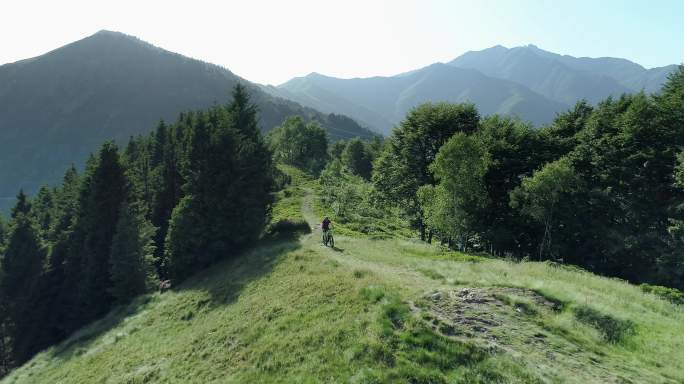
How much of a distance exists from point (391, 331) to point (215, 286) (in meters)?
19.6

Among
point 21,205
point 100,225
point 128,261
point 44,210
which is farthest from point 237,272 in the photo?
point 44,210

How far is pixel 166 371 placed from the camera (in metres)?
19.0

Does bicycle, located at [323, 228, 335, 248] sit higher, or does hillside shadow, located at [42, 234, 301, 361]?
bicycle, located at [323, 228, 335, 248]

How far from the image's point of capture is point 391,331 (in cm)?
1523

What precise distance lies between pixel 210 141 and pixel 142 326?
21.6 meters

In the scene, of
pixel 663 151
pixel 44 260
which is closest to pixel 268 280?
pixel 663 151

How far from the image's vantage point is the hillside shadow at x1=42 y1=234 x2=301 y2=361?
2808cm

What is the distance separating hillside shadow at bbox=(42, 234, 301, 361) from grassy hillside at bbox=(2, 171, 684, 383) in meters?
0.27

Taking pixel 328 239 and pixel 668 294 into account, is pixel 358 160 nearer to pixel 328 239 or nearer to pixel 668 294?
pixel 328 239

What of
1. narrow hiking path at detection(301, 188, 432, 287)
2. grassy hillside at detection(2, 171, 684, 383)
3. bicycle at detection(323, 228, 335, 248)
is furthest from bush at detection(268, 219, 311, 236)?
grassy hillside at detection(2, 171, 684, 383)

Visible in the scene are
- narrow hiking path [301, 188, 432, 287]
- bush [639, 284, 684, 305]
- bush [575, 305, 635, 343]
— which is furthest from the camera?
bush [639, 284, 684, 305]

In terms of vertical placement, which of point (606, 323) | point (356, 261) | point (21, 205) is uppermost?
point (606, 323)

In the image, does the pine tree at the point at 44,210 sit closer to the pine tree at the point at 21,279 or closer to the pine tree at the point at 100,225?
the pine tree at the point at 21,279

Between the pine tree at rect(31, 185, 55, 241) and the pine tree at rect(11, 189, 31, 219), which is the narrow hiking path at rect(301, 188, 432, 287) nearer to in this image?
the pine tree at rect(31, 185, 55, 241)
